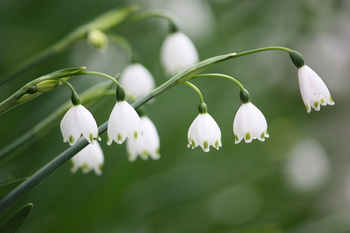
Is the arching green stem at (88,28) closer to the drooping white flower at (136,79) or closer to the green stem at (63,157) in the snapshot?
the drooping white flower at (136,79)

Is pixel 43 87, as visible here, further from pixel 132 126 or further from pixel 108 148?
pixel 108 148

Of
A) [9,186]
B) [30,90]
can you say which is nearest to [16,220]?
[9,186]

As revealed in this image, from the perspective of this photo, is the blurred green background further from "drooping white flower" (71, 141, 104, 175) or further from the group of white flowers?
the group of white flowers

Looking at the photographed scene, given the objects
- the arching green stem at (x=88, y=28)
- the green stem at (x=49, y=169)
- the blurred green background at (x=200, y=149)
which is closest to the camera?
the green stem at (x=49, y=169)

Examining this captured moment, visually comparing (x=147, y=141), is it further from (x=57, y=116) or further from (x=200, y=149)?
(x=200, y=149)

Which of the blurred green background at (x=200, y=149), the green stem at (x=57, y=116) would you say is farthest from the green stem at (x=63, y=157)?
the blurred green background at (x=200, y=149)

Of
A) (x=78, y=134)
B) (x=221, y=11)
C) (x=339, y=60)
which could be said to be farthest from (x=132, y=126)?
(x=339, y=60)
